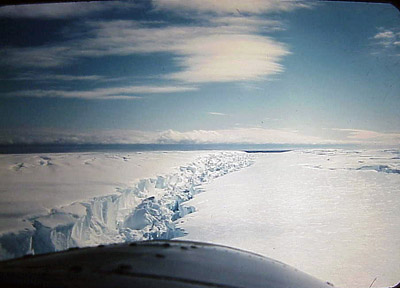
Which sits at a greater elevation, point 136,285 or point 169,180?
point 136,285

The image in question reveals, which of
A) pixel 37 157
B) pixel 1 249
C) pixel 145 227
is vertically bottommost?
pixel 145 227

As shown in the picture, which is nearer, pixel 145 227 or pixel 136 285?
pixel 136 285

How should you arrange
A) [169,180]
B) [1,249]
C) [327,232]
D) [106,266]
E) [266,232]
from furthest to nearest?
[169,180]
[327,232]
[266,232]
[1,249]
[106,266]

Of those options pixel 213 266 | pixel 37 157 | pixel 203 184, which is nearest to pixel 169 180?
pixel 203 184

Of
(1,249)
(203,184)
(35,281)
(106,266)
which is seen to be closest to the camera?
(35,281)

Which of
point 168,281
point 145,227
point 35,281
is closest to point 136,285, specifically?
point 168,281

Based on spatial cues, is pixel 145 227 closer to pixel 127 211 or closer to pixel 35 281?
pixel 127 211
